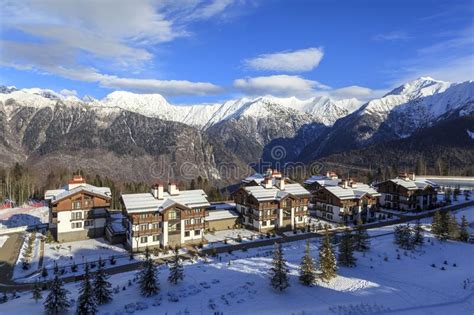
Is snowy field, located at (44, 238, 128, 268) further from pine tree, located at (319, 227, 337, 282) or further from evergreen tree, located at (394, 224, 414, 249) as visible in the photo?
evergreen tree, located at (394, 224, 414, 249)

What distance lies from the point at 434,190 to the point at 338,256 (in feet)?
164

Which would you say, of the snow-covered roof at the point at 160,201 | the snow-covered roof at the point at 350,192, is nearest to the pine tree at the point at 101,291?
the snow-covered roof at the point at 160,201

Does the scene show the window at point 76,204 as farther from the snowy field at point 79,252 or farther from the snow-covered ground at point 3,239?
the snow-covered ground at point 3,239

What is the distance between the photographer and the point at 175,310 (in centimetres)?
2627

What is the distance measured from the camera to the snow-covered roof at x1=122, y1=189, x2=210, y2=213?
46.0 m

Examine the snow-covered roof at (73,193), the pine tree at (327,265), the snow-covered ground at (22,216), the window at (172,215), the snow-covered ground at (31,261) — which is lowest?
the snow-covered ground at (31,261)

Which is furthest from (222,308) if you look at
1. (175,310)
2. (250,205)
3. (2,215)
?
(2,215)

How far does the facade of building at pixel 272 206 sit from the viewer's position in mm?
56250

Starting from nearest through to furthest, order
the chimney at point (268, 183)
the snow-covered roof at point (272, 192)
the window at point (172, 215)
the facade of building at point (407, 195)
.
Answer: the window at point (172, 215), the snow-covered roof at point (272, 192), the chimney at point (268, 183), the facade of building at point (407, 195)

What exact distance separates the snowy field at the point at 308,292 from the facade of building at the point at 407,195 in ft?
113

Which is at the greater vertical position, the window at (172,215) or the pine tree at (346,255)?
the window at (172,215)

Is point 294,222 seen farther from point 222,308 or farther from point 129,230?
point 222,308

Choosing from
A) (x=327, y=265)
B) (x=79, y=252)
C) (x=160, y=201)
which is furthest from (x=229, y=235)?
(x=327, y=265)

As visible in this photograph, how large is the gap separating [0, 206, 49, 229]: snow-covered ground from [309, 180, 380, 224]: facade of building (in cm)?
5014
